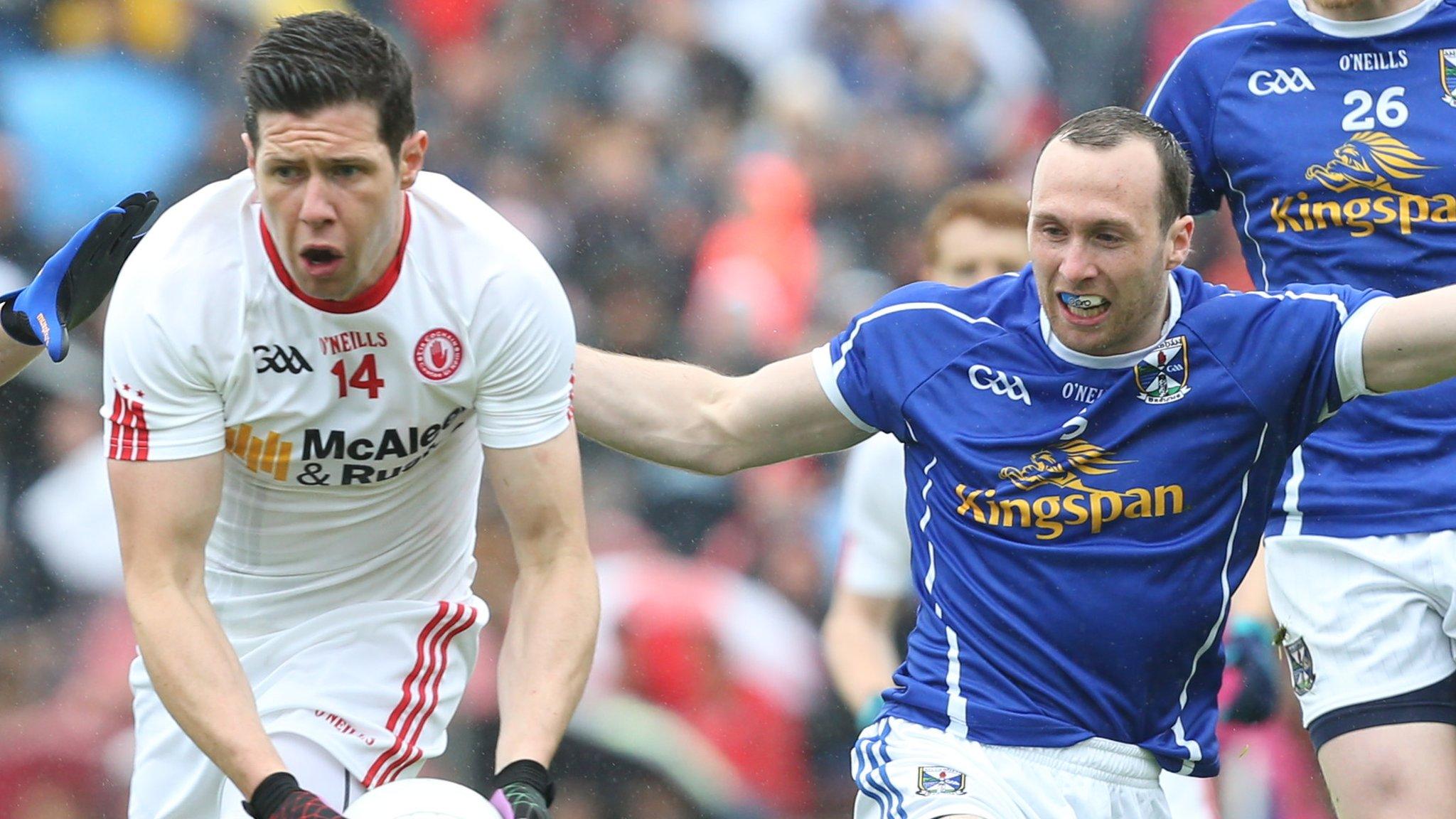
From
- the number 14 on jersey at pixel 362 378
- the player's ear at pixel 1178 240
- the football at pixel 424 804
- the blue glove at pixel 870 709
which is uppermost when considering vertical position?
the player's ear at pixel 1178 240

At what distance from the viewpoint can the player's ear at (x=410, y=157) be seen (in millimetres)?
3588

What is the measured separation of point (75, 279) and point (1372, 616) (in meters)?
3.12

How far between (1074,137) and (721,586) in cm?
410

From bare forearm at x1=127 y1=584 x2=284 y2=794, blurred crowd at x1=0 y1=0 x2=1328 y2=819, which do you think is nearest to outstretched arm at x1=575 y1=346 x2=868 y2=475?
bare forearm at x1=127 y1=584 x2=284 y2=794

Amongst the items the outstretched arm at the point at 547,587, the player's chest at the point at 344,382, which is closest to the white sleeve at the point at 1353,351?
the outstretched arm at the point at 547,587

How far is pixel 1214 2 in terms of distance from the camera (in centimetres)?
920

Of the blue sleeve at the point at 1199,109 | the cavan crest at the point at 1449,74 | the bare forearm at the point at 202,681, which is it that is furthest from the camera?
the blue sleeve at the point at 1199,109

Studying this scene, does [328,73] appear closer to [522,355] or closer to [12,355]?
[522,355]

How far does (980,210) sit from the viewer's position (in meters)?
5.64

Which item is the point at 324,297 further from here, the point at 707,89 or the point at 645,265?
the point at 707,89

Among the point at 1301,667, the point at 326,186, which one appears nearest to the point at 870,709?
the point at 1301,667

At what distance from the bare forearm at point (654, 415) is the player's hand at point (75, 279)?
116 centimetres

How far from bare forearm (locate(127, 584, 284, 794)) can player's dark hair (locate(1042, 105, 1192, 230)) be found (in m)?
1.93

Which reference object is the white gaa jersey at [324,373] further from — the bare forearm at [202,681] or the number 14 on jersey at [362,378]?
the bare forearm at [202,681]
